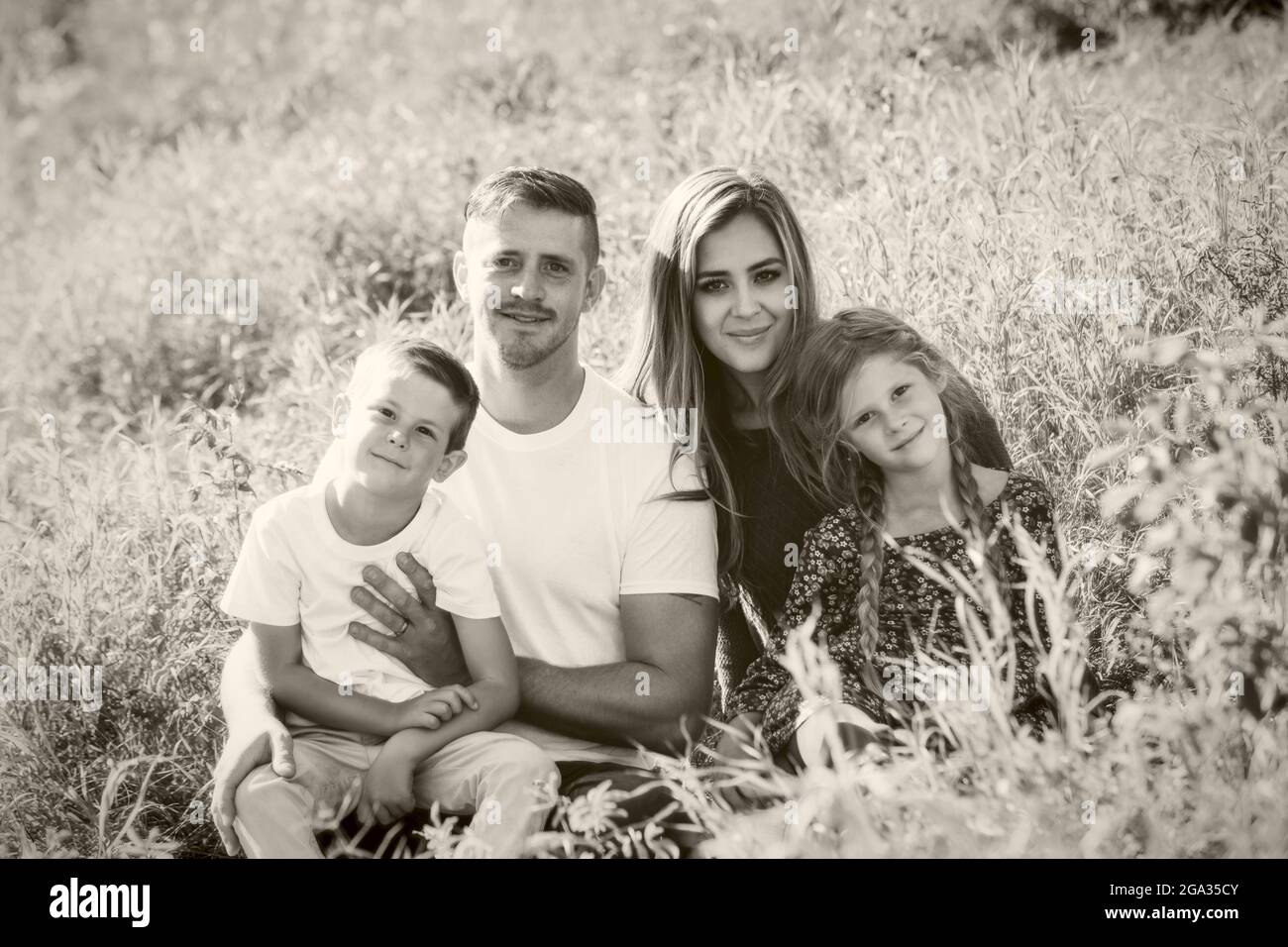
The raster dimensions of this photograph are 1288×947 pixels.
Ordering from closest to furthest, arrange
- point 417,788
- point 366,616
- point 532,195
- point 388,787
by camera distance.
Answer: point 388,787, point 417,788, point 366,616, point 532,195

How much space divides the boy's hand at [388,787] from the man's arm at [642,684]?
40 centimetres

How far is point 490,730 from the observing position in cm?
301

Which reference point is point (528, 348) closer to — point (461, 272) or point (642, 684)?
point (461, 272)

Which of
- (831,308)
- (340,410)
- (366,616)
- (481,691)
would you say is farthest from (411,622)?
(831,308)

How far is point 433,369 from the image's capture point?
304 cm

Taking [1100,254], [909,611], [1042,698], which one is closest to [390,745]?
[909,611]

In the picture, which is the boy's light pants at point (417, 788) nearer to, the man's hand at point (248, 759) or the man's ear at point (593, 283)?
the man's hand at point (248, 759)

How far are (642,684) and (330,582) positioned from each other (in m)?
0.80

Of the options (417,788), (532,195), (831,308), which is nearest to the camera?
(417,788)

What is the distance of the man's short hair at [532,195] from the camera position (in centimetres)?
334

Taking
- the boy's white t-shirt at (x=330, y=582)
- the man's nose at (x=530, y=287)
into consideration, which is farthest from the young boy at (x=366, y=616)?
the man's nose at (x=530, y=287)
